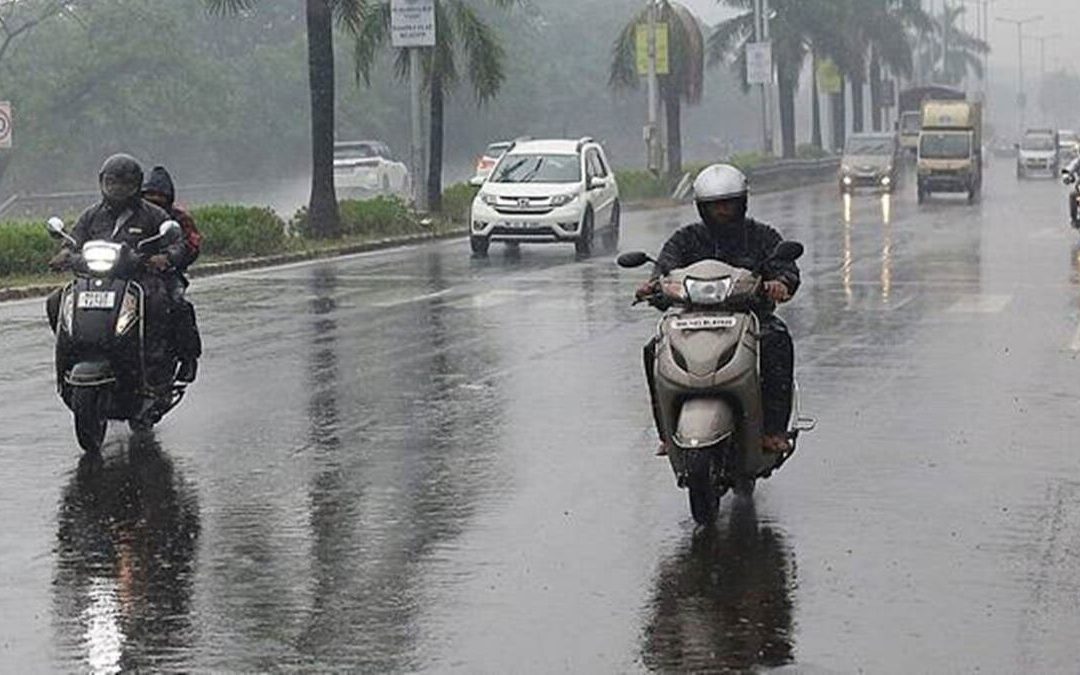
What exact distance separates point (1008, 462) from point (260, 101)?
69265mm

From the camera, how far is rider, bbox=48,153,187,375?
1273cm

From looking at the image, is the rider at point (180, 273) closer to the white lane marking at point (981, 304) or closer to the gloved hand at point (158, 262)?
the gloved hand at point (158, 262)

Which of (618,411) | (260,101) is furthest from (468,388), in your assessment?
(260,101)

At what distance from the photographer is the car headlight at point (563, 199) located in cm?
3256

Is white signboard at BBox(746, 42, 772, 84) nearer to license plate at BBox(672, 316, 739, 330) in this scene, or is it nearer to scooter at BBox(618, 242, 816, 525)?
scooter at BBox(618, 242, 816, 525)

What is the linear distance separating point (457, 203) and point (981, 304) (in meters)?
22.6

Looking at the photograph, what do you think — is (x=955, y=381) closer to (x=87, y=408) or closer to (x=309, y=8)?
(x=87, y=408)

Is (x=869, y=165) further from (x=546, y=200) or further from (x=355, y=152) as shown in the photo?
(x=546, y=200)

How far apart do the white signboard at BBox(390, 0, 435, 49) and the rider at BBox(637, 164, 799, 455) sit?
99.3ft

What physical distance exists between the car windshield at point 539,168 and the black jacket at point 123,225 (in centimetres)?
2085

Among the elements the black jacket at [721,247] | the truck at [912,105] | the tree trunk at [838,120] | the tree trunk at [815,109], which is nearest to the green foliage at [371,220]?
the black jacket at [721,247]

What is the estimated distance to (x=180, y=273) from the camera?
13.2 m

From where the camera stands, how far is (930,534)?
962 cm

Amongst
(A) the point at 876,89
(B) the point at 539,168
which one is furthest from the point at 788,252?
(A) the point at 876,89
